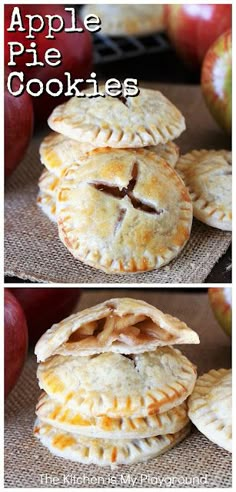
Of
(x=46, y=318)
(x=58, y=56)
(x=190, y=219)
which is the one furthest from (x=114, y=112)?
(x=46, y=318)

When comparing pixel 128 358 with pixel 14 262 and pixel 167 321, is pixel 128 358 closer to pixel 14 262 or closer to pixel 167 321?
pixel 167 321

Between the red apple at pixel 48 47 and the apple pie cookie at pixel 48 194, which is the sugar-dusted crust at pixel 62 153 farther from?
the red apple at pixel 48 47

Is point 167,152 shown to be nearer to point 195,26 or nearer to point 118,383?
point 118,383

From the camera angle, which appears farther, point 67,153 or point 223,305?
point 223,305

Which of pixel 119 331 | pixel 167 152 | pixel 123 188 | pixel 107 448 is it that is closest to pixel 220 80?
pixel 167 152

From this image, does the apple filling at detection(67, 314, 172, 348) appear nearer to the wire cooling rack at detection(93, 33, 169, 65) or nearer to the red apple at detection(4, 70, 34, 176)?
the red apple at detection(4, 70, 34, 176)

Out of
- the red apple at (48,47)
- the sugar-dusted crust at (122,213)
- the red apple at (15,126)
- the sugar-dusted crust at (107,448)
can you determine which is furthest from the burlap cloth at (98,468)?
the red apple at (48,47)
